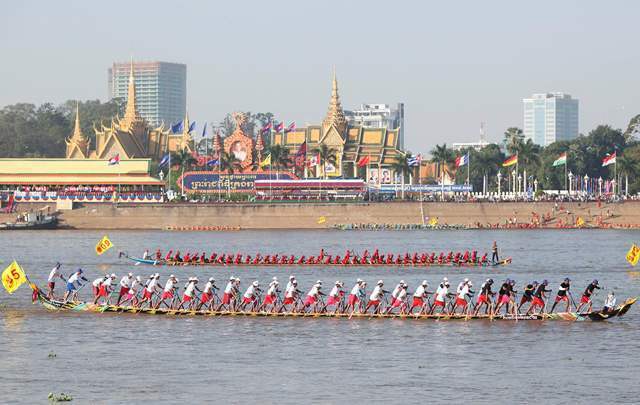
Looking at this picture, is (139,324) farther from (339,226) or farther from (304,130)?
(304,130)

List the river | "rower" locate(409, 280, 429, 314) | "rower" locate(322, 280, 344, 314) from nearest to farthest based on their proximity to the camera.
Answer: the river
"rower" locate(409, 280, 429, 314)
"rower" locate(322, 280, 344, 314)

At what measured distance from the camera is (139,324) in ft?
176

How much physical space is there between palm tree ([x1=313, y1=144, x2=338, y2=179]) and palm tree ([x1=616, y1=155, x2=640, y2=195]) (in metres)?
39.5

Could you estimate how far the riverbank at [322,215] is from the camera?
14750cm

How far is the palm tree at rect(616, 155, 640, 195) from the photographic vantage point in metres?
168

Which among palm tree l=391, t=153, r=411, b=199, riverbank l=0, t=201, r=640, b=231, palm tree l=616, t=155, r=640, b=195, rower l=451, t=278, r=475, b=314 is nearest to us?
rower l=451, t=278, r=475, b=314

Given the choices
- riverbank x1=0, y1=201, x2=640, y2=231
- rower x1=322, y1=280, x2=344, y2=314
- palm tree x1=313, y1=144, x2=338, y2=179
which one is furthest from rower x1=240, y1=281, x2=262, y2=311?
palm tree x1=313, y1=144, x2=338, y2=179

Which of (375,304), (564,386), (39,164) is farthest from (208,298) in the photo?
(39,164)

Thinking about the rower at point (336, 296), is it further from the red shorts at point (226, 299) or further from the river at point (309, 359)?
the red shorts at point (226, 299)

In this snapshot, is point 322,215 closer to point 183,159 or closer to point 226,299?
point 183,159

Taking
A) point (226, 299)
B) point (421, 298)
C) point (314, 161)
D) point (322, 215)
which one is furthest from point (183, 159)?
point (421, 298)

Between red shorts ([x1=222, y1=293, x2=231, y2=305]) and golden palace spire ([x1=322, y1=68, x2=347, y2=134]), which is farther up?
golden palace spire ([x1=322, y1=68, x2=347, y2=134])

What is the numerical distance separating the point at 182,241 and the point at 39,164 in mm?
52976

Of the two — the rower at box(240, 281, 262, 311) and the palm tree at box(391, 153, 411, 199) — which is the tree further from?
the rower at box(240, 281, 262, 311)
